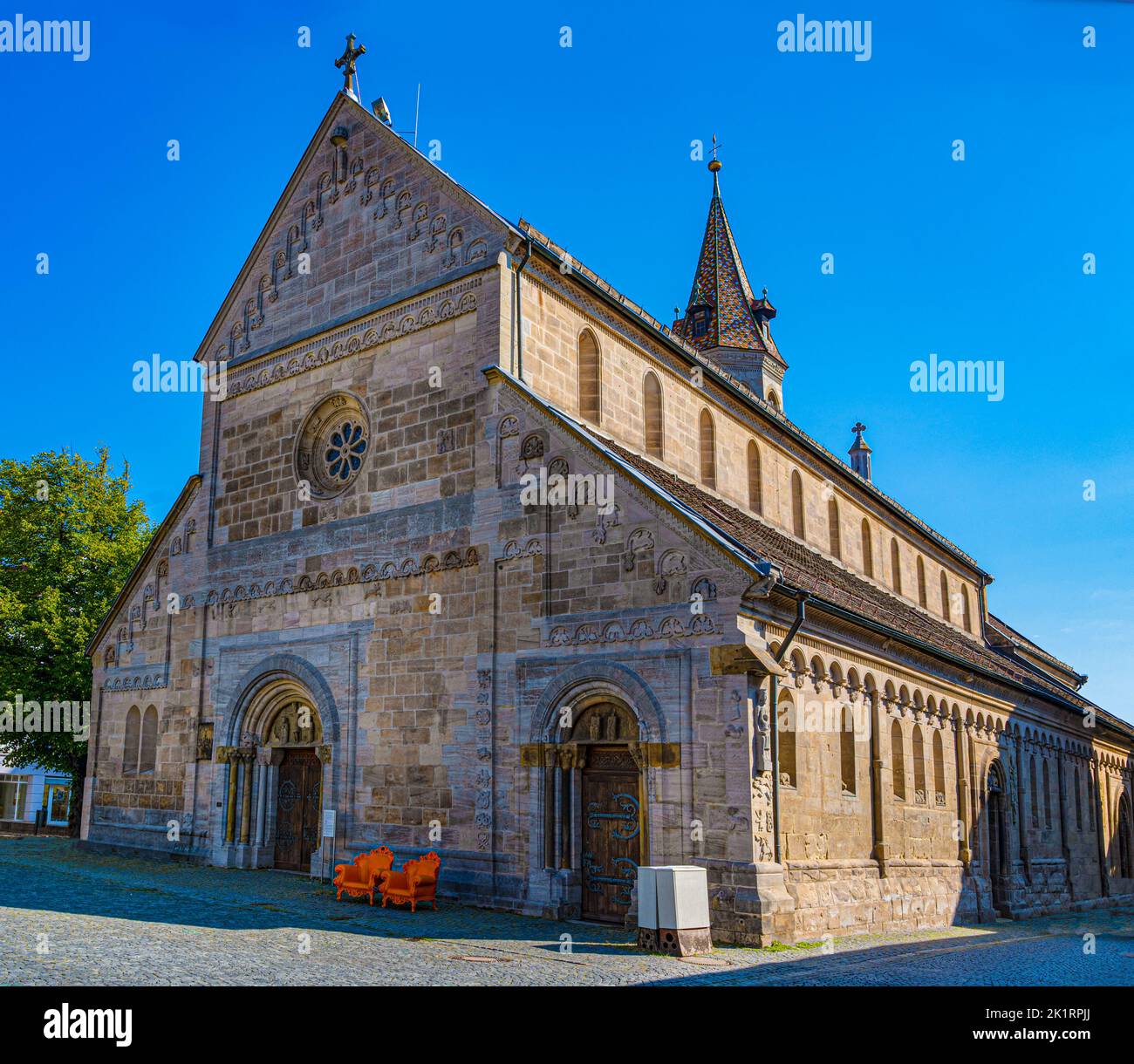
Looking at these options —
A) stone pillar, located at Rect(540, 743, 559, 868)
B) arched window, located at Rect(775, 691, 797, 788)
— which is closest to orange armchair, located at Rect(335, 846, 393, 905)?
stone pillar, located at Rect(540, 743, 559, 868)

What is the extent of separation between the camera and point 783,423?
94.2 feet

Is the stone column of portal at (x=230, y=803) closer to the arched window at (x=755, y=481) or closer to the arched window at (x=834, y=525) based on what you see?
the arched window at (x=755, y=481)

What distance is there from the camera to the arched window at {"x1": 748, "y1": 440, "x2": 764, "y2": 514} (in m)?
27.5

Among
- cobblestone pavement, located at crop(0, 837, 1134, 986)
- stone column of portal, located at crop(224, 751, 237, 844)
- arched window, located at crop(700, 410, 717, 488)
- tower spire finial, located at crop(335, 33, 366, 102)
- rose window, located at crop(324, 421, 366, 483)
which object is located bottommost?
cobblestone pavement, located at crop(0, 837, 1134, 986)

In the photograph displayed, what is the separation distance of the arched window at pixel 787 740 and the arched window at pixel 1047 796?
56.3 ft

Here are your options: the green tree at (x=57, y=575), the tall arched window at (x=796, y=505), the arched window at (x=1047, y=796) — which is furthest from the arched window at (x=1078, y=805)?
the green tree at (x=57, y=575)

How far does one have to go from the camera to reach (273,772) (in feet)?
73.0

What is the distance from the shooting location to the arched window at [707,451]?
25234mm

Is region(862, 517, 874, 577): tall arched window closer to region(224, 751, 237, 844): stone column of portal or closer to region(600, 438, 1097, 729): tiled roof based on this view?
region(600, 438, 1097, 729): tiled roof

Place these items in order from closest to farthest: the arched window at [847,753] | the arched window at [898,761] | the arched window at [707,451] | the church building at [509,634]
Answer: the church building at [509,634] < the arched window at [847,753] < the arched window at [898,761] < the arched window at [707,451]

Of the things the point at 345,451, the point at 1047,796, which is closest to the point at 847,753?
the point at 345,451

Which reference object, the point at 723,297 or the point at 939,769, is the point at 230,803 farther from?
the point at 723,297

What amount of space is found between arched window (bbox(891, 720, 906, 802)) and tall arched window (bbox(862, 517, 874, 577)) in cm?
1394

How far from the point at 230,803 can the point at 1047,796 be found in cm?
2235
